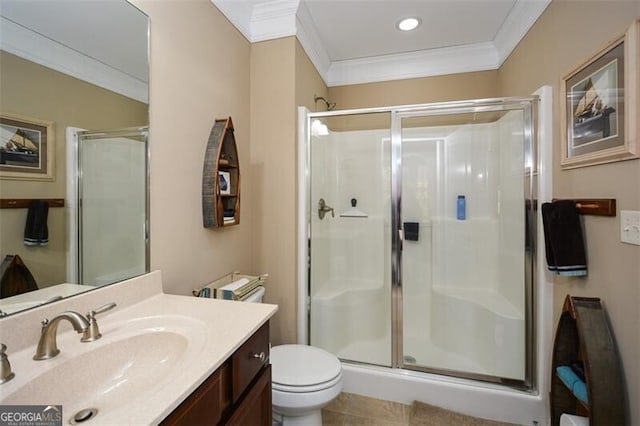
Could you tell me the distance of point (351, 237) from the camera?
248 centimetres

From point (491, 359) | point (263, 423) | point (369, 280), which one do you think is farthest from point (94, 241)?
point (491, 359)

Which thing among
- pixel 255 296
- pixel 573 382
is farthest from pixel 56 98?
pixel 573 382

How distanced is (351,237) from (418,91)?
1.52m

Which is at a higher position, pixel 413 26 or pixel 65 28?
pixel 413 26

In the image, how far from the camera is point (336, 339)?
210cm

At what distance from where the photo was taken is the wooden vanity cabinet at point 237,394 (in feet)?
2.11

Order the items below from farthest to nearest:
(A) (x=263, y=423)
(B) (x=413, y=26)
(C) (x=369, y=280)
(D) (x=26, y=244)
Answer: (C) (x=369, y=280), (B) (x=413, y=26), (A) (x=263, y=423), (D) (x=26, y=244)

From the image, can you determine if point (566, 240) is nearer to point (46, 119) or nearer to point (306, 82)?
point (306, 82)

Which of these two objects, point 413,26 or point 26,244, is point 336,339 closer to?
point 26,244

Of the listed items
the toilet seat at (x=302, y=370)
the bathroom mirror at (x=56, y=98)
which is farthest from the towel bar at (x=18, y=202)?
the toilet seat at (x=302, y=370)

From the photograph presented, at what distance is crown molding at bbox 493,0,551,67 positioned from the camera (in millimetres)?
1685

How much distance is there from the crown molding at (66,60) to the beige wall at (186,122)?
0.28ft

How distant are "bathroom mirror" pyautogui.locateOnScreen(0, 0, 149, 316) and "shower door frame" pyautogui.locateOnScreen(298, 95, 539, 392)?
3.56 feet

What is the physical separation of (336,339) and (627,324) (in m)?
1.58
